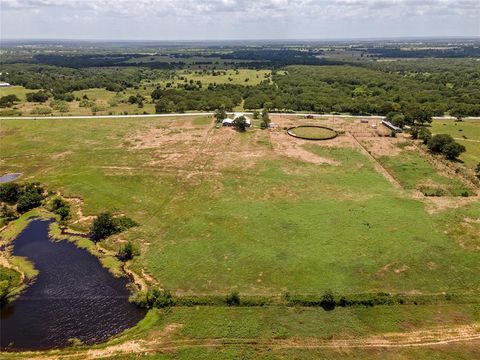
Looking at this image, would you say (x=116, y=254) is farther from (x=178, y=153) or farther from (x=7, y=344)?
(x=178, y=153)

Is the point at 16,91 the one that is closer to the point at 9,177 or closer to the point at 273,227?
the point at 9,177

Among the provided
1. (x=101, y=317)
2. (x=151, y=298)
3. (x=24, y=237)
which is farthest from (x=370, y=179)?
(x=24, y=237)

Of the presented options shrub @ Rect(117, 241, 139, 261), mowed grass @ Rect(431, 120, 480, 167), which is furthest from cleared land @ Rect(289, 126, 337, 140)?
shrub @ Rect(117, 241, 139, 261)

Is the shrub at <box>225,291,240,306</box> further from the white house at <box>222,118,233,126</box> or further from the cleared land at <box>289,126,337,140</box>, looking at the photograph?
the white house at <box>222,118,233,126</box>

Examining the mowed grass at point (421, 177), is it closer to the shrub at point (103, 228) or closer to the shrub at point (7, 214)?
the shrub at point (103, 228)

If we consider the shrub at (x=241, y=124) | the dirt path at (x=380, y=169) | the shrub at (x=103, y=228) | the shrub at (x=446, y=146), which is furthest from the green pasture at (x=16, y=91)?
the shrub at (x=446, y=146)
